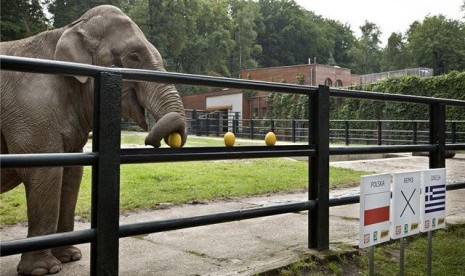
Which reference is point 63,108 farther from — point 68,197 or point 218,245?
point 218,245

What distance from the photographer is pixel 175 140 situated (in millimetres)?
3205

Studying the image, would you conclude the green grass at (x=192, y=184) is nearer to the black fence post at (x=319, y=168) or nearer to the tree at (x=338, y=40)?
the black fence post at (x=319, y=168)

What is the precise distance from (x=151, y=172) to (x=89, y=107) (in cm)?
659

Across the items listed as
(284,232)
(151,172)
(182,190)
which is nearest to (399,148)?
(284,232)

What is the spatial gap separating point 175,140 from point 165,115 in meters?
0.21

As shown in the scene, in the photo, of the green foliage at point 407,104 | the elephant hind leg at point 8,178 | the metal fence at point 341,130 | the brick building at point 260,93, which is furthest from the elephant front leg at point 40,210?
the brick building at point 260,93

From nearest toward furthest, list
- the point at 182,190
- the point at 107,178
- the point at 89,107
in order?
1. the point at 107,178
2. the point at 89,107
3. the point at 182,190

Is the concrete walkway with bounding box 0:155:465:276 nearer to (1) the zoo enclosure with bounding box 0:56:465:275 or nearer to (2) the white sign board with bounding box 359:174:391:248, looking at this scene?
(1) the zoo enclosure with bounding box 0:56:465:275

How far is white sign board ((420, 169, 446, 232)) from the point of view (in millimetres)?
3109

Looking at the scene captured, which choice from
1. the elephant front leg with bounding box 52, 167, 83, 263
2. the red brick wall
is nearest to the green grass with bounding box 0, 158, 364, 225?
the elephant front leg with bounding box 52, 167, 83, 263

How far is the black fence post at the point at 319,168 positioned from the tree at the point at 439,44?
213 feet

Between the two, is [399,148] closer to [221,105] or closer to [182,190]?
[182,190]

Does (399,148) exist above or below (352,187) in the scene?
above

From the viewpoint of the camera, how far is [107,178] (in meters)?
2.46
